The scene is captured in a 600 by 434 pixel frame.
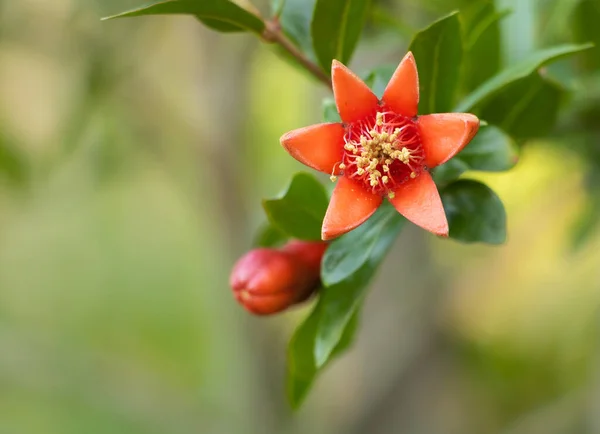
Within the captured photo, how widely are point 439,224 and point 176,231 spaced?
226 cm

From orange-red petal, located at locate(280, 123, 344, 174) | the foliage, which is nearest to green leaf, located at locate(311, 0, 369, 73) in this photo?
the foliage

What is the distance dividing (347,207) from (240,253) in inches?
34.8

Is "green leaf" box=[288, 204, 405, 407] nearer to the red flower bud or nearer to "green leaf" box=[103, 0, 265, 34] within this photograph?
the red flower bud

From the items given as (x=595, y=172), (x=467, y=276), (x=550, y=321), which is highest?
(x=595, y=172)

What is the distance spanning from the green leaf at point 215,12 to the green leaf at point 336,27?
0.13 ft

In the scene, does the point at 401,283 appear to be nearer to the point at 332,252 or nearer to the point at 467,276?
the point at 467,276

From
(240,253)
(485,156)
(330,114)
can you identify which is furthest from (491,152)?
(240,253)

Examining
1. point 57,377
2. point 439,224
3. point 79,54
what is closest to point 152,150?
point 79,54

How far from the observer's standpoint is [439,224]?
314mm

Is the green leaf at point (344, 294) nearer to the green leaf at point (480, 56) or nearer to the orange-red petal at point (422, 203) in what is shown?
the orange-red petal at point (422, 203)

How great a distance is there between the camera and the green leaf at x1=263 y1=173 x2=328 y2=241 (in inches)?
15.7

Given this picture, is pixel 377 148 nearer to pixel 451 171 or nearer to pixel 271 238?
pixel 451 171

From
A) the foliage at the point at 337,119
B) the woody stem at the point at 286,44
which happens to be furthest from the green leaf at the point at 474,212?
the woody stem at the point at 286,44

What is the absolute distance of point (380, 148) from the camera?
37 centimetres
